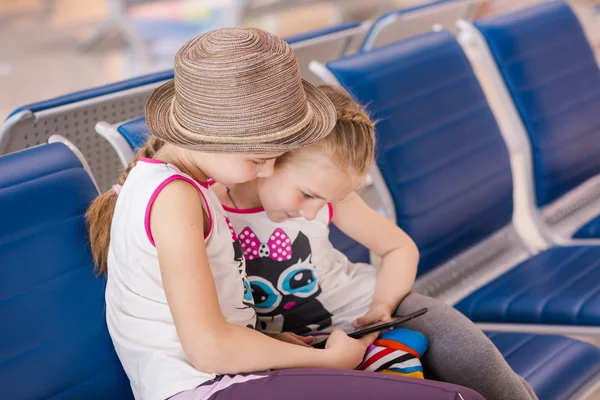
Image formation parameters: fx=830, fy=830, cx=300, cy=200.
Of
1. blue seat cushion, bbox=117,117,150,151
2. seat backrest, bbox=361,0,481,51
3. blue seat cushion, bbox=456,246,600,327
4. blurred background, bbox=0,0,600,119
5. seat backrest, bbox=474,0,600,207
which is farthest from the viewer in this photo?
blurred background, bbox=0,0,600,119

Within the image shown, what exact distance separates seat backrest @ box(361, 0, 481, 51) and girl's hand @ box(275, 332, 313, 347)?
1.37 metres

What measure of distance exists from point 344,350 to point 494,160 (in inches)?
44.0

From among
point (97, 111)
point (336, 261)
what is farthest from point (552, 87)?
point (97, 111)

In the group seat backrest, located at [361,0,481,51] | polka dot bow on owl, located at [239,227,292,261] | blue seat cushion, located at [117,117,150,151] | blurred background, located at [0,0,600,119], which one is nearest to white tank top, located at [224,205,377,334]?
polka dot bow on owl, located at [239,227,292,261]

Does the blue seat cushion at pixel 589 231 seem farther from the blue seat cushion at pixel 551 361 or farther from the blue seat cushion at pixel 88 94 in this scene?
the blue seat cushion at pixel 88 94

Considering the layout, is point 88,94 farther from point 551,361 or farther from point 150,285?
point 551,361

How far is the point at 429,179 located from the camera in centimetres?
219

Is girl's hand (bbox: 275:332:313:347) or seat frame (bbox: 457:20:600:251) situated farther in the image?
seat frame (bbox: 457:20:600:251)

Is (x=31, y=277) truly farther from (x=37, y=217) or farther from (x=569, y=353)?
(x=569, y=353)

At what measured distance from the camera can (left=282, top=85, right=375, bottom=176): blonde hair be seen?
1.50 metres

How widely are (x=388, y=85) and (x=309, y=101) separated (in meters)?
0.69

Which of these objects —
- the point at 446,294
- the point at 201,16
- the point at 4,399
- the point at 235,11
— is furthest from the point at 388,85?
the point at 201,16

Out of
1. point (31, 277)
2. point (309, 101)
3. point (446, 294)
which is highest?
point (309, 101)

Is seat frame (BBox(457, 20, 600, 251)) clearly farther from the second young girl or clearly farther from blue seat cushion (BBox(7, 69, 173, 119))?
blue seat cushion (BBox(7, 69, 173, 119))
